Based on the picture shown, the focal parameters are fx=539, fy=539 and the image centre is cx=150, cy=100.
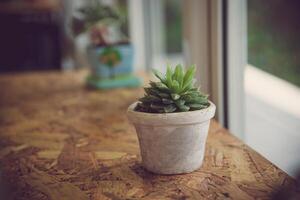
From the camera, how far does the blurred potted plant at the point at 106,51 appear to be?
2.39 m

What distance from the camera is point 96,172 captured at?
4.48 feet

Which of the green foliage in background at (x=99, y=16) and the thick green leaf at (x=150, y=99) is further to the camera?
the green foliage in background at (x=99, y=16)

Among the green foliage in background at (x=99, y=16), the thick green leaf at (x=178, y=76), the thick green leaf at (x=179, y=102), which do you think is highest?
the green foliage in background at (x=99, y=16)

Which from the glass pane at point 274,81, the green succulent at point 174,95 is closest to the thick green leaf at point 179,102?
the green succulent at point 174,95

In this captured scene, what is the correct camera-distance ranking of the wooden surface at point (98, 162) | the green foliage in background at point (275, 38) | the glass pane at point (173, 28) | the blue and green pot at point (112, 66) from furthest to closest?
the glass pane at point (173, 28), the blue and green pot at point (112, 66), the green foliage in background at point (275, 38), the wooden surface at point (98, 162)

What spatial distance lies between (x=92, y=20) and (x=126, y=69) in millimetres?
268

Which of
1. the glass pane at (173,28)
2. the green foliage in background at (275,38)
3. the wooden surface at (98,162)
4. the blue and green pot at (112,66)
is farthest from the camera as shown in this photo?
the glass pane at (173,28)

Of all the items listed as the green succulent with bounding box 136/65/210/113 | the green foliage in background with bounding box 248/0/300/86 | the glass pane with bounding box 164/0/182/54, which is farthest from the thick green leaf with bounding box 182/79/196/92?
the glass pane with bounding box 164/0/182/54

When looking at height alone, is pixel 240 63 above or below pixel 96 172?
above

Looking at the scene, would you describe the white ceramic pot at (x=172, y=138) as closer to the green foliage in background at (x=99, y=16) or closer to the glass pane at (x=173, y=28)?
the green foliage in background at (x=99, y=16)

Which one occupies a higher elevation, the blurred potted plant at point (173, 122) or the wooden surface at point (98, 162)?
the blurred potted plant at point (173, 122)

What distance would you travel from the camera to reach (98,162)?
145cm

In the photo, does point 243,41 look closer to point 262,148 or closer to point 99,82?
point 262,148

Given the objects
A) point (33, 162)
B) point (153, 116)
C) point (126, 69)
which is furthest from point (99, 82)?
point (153, 116)
